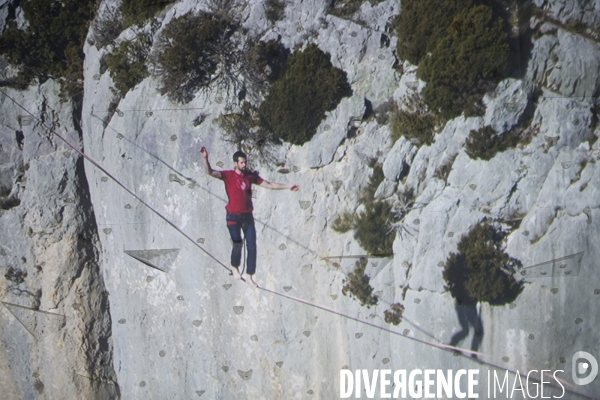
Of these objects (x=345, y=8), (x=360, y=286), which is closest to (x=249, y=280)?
(x=360, y=286)

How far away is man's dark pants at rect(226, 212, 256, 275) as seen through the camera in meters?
5.66

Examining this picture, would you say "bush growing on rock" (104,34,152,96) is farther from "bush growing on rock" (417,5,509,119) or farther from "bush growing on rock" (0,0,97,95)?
"bush growing on rock" (417,5,509,119)

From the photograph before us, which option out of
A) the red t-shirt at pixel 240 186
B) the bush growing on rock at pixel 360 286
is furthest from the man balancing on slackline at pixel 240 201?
the bush growing on rock at pixel 360 286

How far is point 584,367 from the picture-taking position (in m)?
5.52

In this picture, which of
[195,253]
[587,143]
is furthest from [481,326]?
[195,253]

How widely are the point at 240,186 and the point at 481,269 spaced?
234cm

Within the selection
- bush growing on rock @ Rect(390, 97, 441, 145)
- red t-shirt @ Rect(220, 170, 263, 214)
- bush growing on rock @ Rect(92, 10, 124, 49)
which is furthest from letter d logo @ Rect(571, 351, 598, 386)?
bush growing on rock @ Rect(92, 10, 124, 49)

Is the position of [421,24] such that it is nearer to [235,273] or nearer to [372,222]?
[372,222]

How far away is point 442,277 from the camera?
5.47m

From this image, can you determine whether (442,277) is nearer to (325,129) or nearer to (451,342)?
(451,342)

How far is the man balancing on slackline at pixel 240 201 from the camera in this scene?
561cm

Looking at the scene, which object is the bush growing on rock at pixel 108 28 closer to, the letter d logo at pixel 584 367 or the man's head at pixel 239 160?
the man's head at pixel 239 160

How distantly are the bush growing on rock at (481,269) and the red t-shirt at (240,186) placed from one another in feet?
6.28

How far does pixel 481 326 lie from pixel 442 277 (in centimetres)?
59
